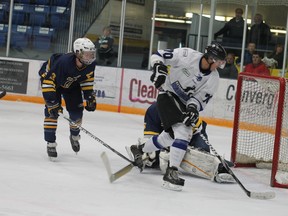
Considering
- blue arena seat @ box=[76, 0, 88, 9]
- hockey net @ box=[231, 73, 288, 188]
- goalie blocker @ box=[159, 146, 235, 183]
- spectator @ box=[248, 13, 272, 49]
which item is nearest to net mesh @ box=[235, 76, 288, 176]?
hockey net @ box=[231, 73, 288, 188]

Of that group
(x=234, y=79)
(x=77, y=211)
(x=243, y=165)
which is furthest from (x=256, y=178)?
(x=234, y=79)

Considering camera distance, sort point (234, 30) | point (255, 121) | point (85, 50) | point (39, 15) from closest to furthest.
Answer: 1. point (85, 50)
2. point (255, 121)
3. point (234, 30)
4. point (39, 15)

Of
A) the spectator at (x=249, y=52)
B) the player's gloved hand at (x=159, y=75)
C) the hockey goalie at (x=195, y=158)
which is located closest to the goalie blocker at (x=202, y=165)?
the hockey goalie at (x=195, y=158)

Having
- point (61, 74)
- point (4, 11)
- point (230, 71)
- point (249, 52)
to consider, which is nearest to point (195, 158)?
point (61, 74)

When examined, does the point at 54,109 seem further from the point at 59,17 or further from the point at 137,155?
the point at 59,17

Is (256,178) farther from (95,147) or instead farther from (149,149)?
(95,147)

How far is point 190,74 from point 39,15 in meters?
6.93

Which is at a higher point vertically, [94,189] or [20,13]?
[20,13]

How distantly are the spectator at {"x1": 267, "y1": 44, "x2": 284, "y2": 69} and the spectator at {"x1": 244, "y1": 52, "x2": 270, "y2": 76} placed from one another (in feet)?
0.50

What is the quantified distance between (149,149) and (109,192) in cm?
70

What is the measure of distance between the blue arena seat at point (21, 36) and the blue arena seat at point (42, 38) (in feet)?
0.29

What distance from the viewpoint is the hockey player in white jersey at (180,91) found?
4.94 m

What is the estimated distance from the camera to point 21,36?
454 inches

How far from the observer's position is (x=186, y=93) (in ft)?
17.2
